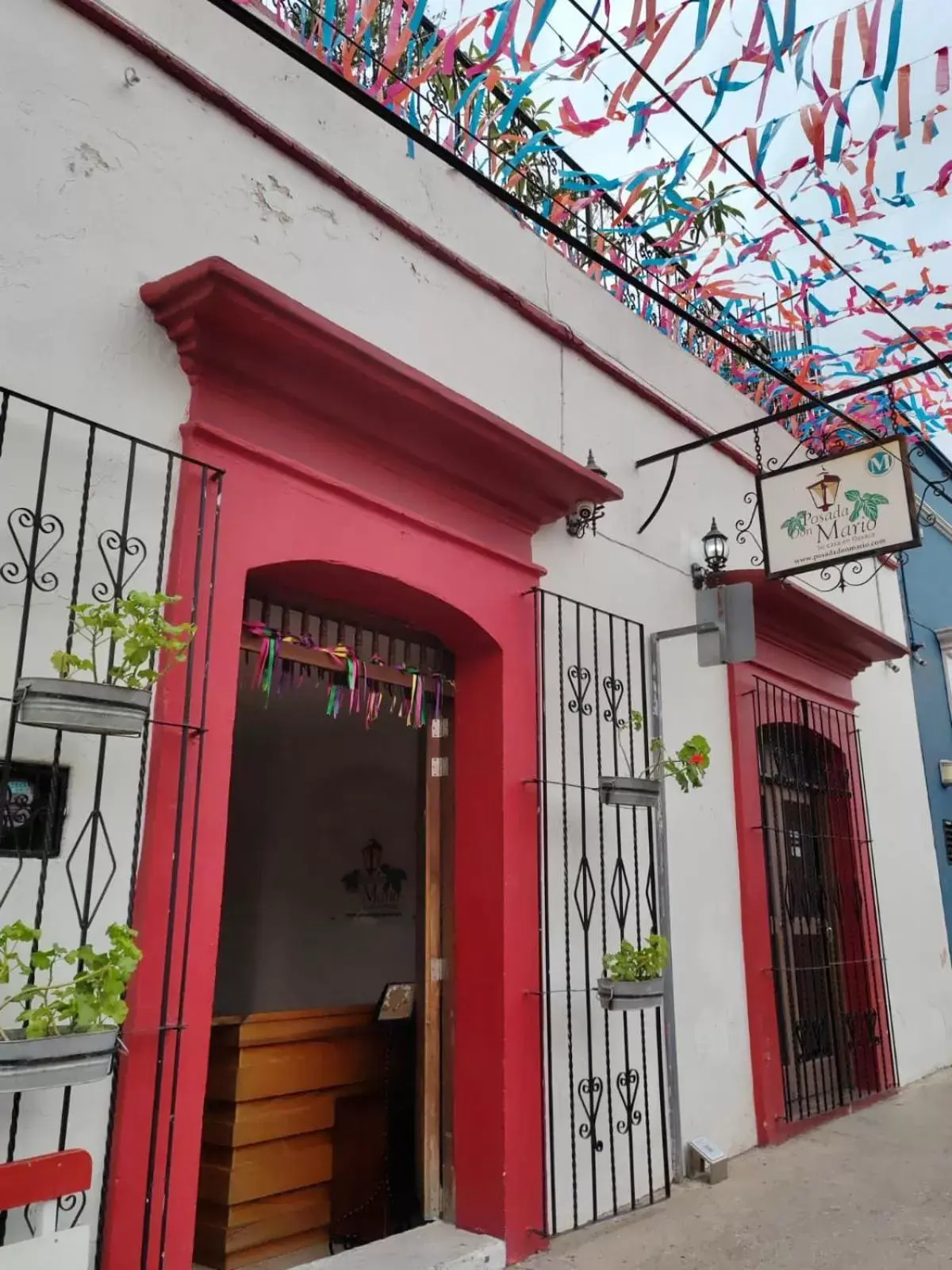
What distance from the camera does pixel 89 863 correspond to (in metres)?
2.51

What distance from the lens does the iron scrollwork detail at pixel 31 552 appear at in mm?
2531

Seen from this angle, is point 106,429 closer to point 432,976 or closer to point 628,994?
point 432,976

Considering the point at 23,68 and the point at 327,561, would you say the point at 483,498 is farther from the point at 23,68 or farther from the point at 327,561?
the point at 23,68

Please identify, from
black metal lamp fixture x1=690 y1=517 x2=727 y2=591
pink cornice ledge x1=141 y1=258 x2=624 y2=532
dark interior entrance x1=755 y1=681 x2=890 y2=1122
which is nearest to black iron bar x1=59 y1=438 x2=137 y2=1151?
pink cornice ledge x1=141 y1=258 x2=624 y2=532

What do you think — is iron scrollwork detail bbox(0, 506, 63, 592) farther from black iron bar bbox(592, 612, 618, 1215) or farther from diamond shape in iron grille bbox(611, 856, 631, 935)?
diamond shape in iron grille bbox(611, 856, 631, 935)

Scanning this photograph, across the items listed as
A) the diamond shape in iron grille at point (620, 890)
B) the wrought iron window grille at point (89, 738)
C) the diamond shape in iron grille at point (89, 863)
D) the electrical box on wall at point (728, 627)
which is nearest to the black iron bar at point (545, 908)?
the diamond shape in iron grille at point (620, 890)

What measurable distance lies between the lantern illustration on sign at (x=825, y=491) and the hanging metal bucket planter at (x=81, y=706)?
3.36m

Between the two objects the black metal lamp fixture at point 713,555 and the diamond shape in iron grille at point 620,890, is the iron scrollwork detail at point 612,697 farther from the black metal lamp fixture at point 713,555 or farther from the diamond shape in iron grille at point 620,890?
the black metal lamp fixture at point 713,555

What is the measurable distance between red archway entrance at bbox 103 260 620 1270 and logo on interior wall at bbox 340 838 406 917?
2931 millimetres

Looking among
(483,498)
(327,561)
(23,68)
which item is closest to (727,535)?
(483,498)

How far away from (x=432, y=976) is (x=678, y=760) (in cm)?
142

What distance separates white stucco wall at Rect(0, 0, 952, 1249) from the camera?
2873mm

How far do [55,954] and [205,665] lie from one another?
923 millimetres

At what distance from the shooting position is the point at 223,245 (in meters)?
3.34
